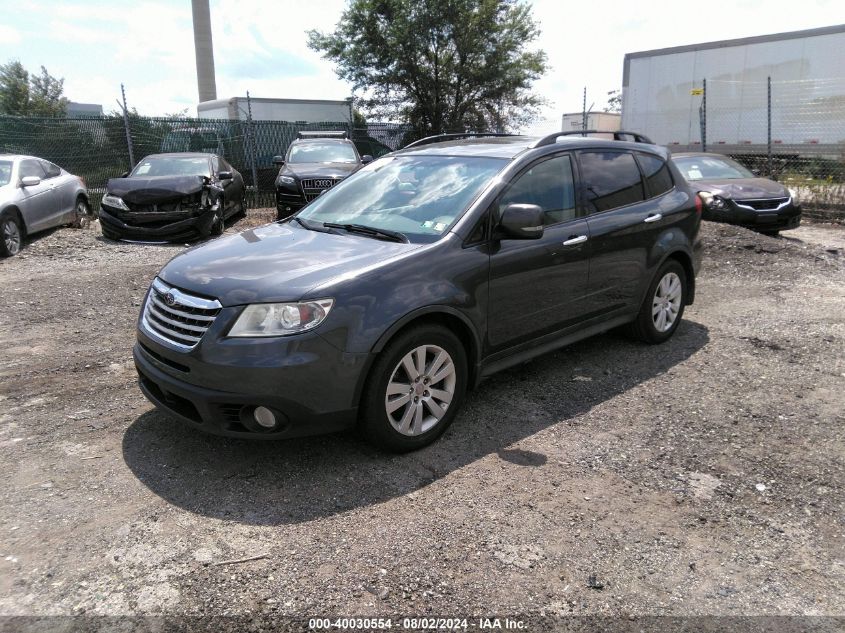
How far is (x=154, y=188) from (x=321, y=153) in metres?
4.40

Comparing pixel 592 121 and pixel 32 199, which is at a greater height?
pixel 592 121

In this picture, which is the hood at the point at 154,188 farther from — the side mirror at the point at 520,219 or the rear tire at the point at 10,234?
the side mirror at the point at 520,219

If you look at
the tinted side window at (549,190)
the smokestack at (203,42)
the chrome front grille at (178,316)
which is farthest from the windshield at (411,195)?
the smokestack at (203,42)

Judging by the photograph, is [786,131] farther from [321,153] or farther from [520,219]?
[520,219]

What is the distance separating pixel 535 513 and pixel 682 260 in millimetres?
3438

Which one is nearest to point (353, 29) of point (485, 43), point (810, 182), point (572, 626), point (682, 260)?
point (485, 43)

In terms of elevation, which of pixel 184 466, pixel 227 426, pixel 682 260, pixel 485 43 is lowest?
pixel 184 466

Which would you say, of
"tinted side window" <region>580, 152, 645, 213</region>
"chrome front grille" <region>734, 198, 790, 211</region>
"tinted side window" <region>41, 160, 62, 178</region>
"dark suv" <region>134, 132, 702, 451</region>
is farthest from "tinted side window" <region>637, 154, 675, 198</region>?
"tinted side window" <region>41, 160, 62, 178</region>

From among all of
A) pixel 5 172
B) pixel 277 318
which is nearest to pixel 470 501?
pixel 277 318

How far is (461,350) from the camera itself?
3775mm

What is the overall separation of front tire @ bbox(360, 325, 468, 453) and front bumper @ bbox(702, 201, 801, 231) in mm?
8589

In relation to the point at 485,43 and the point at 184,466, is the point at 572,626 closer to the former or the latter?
the point at 184,466

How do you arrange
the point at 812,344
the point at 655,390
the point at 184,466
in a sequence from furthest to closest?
the point at 812,344, the point at 655,390, the point at 184,466

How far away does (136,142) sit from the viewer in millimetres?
14977
